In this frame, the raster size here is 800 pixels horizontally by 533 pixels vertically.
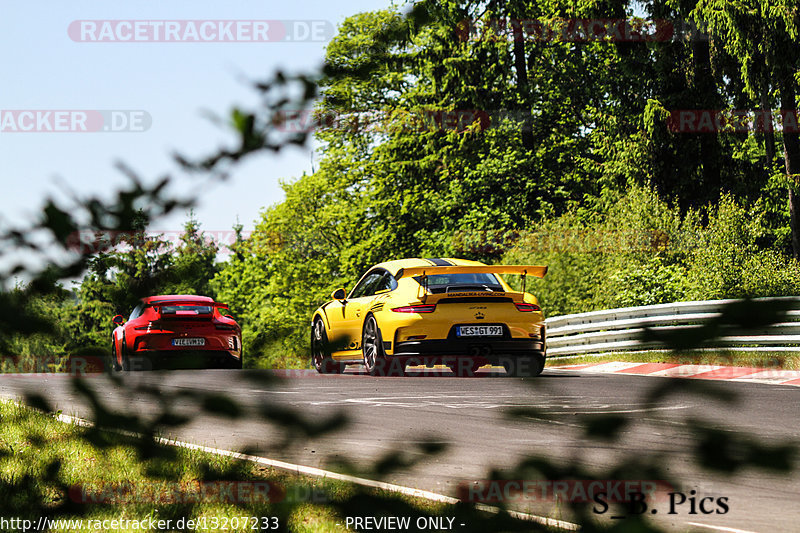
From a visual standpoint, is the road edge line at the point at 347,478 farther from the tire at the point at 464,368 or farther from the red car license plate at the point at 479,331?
the tire at the point at 464,368

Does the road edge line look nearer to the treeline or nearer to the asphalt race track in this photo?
the asphalt race track

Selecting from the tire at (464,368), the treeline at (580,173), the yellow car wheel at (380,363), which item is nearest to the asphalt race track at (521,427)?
the yellow car wheel at (380,363)

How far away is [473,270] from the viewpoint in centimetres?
1337

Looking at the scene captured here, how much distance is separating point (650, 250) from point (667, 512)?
23867 millimetres

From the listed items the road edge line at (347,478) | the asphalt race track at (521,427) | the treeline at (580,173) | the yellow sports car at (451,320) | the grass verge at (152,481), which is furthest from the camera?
the treeline at (580,173)

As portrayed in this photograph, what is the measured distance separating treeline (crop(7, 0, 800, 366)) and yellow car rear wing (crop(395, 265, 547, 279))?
256 inches

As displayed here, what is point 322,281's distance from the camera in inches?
1796

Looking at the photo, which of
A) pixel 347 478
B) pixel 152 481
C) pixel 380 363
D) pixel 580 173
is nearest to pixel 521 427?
pixel 347 478

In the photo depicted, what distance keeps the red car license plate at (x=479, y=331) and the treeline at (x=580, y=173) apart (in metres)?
7.22

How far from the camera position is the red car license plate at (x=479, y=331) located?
12.9 meters

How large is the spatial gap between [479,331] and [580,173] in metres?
25.8

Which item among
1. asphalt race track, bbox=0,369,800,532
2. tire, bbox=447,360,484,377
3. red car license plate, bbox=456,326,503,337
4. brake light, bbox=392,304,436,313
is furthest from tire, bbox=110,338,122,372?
tire, bbox=447,360,484,377

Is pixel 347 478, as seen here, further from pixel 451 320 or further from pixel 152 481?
pixel 451 320

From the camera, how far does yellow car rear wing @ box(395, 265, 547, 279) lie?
513 inches
